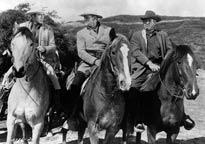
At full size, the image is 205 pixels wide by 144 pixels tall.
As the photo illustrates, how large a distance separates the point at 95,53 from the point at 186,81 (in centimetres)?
195

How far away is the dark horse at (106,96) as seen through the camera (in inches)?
242

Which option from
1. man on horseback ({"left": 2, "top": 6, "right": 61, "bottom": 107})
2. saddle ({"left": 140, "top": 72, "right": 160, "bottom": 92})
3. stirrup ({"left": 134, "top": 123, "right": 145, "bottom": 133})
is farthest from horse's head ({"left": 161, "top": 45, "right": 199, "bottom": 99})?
man on horseback ({"left": 2, "top": 6, "right": 61, "bottom": 107})

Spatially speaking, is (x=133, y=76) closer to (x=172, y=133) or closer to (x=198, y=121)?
(x=172, y=133)

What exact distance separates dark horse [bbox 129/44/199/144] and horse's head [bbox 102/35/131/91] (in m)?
1.24

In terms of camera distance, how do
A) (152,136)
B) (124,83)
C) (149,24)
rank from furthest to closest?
(149,24)
(152,136)
(124,83)

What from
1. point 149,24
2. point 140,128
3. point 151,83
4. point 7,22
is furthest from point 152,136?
point 7,22

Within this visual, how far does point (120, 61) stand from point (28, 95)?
1888 mm

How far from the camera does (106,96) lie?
654 centimetres

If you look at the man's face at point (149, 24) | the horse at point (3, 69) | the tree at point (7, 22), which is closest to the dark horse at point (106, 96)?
the man's face at point (149, 24)

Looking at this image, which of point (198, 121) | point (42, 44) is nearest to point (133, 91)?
point (42, 44)

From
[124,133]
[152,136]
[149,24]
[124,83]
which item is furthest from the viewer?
[124,133]

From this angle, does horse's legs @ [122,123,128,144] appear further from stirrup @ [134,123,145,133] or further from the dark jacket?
the dark jacket

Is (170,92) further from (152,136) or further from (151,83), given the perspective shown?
(152,136)

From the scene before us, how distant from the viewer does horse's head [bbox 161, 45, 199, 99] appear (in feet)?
21.2
